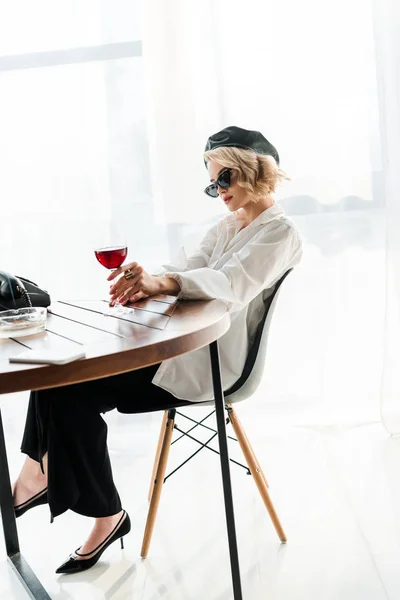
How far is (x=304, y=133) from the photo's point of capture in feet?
9.59

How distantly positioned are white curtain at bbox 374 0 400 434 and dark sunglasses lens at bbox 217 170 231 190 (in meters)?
0.92

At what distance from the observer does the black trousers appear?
1.93m

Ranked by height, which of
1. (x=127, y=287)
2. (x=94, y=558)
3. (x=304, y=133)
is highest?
(x=304, y=133)

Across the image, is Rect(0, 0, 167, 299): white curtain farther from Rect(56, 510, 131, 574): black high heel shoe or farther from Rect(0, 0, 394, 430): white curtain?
Rect(56, 510, 131, 574): black high heel shoe

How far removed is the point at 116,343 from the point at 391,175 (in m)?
1.75

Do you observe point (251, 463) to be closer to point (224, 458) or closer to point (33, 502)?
point (224, 458)

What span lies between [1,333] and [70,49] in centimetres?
173

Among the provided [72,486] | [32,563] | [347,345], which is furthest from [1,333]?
[347,345]

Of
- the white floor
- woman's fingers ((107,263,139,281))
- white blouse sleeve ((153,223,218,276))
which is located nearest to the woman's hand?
woman's fingers ((107,263,139,281))

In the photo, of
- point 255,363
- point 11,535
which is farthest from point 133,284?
point 11,535

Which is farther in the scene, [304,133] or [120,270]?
[304,133]

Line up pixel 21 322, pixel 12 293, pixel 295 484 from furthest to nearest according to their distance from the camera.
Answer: pixel 295 484 → pixel 12 293 → pixel 21 322

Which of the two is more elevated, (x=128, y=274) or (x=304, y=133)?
(x=304, y=133)

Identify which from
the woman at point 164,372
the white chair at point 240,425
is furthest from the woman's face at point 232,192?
the white chair at point 240,425
